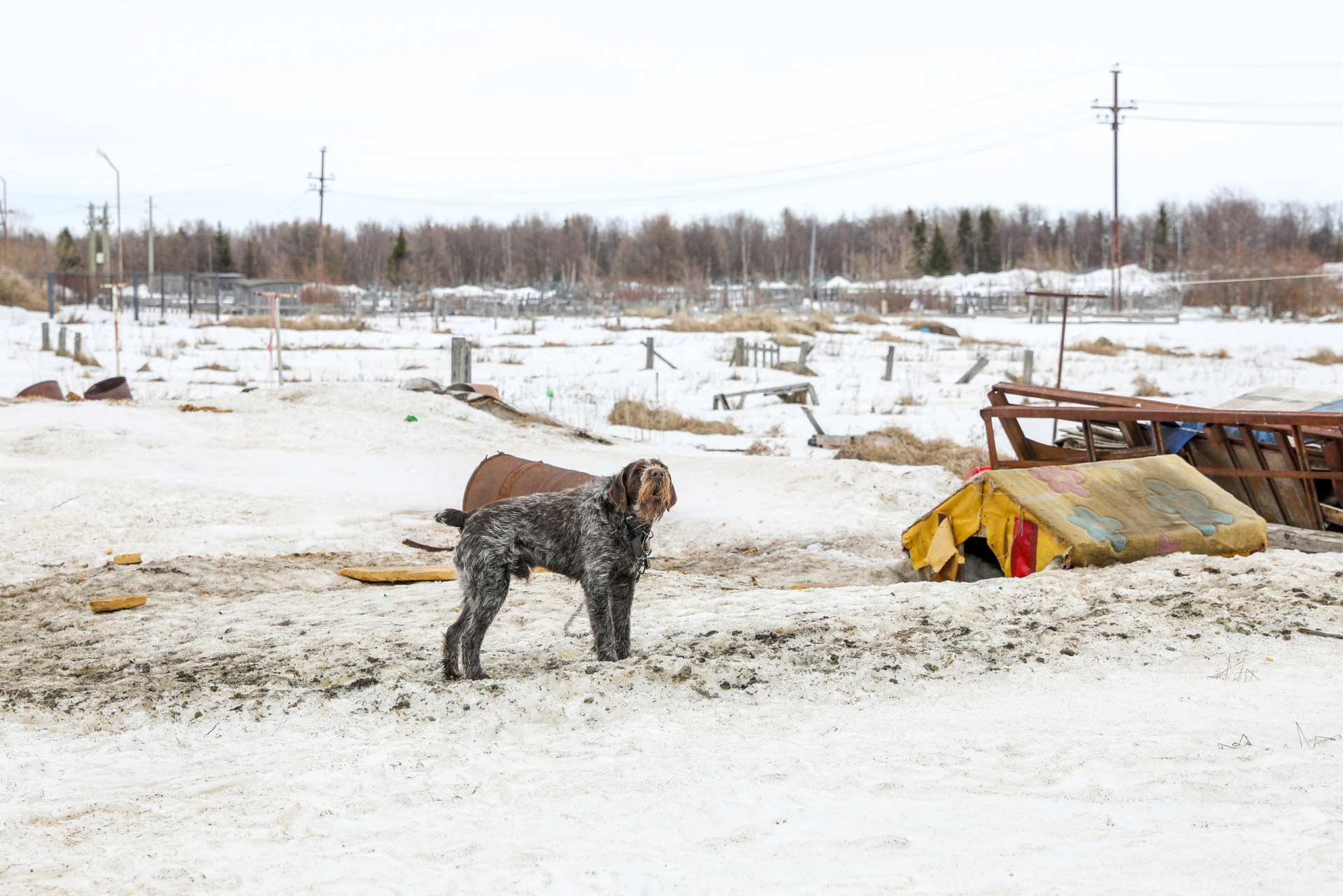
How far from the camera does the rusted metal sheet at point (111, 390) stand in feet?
54.2

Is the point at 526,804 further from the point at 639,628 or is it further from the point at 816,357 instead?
the point at 816,357

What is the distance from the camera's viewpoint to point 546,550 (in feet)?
17.5

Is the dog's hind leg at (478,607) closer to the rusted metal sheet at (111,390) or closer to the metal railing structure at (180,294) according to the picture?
the rusted metal sheet at (111,390)

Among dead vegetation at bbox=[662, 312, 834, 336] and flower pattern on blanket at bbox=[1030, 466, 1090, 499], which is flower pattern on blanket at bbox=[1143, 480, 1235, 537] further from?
dead vegetation at bbox=[662, 312, 834, 336]

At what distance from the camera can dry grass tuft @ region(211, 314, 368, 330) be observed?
40250 millimetres

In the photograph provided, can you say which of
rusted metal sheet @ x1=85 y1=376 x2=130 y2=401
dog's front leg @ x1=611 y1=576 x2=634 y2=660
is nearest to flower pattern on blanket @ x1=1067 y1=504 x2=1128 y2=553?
dog's front leg @ x1=611 y1=576 x2=634 y2=660

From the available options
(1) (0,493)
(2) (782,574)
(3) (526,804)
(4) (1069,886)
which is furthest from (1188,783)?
(1) (0,493)

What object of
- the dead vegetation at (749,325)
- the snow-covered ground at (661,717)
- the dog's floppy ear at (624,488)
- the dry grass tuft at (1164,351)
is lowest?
the snow-covered ground at (661,717)

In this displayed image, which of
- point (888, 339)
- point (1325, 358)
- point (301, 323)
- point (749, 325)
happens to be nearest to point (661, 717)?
point (1325, 358)

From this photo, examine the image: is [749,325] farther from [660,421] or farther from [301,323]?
[660,421]

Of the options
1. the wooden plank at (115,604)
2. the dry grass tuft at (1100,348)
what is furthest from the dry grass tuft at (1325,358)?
the wooden plank at (115,604)

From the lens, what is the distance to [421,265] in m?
88.1

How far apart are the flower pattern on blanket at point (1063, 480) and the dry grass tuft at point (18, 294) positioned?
1726 inches

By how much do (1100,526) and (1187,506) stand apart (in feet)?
3.08
